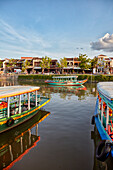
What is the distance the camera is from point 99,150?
6387 mm

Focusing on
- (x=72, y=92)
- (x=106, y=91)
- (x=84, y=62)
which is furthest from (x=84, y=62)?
(x=106, y=91)

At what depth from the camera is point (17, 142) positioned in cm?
864

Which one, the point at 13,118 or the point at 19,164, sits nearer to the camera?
the point at 19,164

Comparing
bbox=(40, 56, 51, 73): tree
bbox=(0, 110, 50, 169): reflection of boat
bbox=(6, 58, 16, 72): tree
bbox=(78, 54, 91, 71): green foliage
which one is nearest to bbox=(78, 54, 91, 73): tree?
bbox=(78, 54, 91, 71): green foliage

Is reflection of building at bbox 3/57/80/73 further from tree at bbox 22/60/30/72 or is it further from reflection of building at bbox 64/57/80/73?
tree at bbox 22/60/30/72

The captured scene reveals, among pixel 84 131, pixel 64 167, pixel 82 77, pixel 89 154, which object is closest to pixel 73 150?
pixel 89 154

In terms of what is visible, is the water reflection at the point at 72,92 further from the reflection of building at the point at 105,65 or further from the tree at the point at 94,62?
the reflection of building at the point at 105,65

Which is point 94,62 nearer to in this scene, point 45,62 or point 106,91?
point 45,62

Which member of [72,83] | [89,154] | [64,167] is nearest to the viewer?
[64,167]

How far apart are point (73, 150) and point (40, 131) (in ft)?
10.7

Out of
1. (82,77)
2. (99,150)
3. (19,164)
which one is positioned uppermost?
(82,77)

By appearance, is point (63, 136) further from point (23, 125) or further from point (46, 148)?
point (23, 125)

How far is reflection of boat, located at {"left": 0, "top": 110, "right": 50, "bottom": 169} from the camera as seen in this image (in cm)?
701

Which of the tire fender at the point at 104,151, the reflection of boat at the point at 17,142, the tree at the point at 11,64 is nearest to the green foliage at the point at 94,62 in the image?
the tree at the point at 11,64
